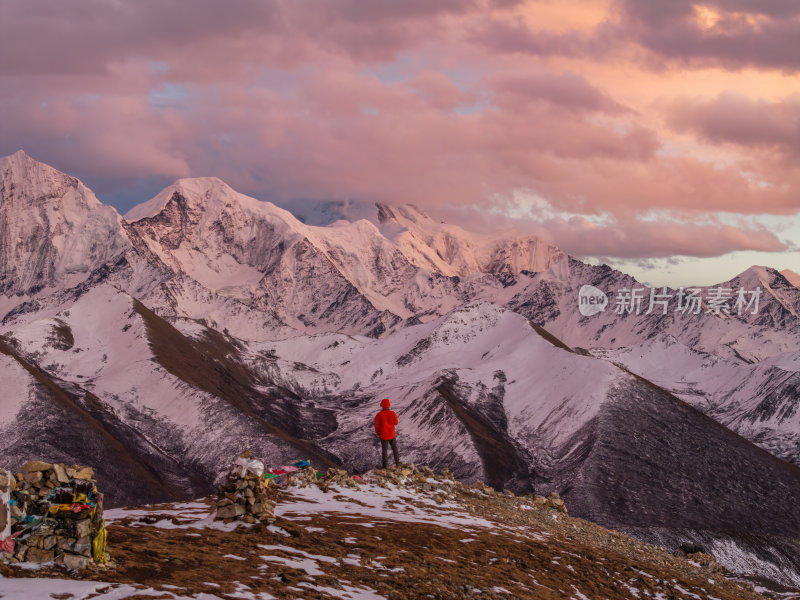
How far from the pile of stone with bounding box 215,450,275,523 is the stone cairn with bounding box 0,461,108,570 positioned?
1108cm

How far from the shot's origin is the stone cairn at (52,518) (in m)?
32.6

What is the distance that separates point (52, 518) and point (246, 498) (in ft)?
41.6

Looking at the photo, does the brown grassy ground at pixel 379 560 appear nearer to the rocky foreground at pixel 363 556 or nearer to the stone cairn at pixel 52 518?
the rocky foreground at pixel 363 556

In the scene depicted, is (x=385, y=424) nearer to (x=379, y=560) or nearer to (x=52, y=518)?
(x=379, y=560)

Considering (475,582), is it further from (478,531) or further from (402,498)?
(402,498)

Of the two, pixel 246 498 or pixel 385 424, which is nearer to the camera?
pixel 246 498

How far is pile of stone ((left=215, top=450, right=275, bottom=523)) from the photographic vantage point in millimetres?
44469

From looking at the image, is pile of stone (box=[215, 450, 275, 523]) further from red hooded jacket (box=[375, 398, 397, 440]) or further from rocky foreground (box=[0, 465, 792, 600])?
red hooded jacket (box=[375, 398, 397, 440])

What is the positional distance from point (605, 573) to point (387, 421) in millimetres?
24744

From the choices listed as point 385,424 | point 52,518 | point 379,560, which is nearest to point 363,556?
point 379,560

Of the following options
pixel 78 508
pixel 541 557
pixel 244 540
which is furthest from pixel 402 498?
pixel 78 508

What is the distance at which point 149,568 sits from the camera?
34.3 metres

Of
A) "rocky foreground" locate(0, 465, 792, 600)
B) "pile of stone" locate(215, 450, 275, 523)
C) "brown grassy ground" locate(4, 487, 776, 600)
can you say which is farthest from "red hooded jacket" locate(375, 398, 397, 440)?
"pile of stone" locate(215, 450, 275, 523)

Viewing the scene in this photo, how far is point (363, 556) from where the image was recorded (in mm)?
41219
